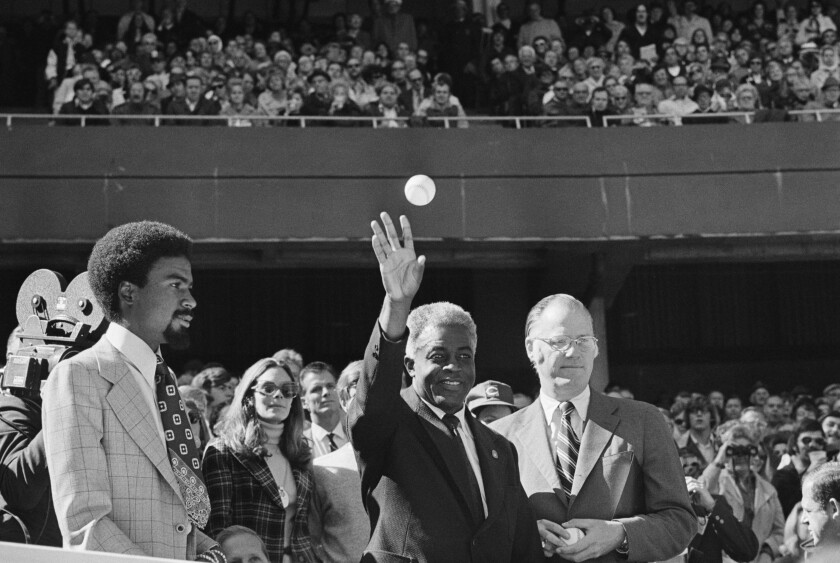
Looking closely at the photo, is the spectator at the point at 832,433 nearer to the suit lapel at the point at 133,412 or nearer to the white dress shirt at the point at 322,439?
the white dress shirt at the point at 322,439

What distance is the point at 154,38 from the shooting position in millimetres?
12578

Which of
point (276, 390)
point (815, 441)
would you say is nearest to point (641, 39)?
point (815, 441)

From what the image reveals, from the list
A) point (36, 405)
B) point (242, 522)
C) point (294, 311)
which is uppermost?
point (294, 311)

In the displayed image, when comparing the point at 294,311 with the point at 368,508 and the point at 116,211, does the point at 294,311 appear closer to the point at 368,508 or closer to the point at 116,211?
the point at 116,211

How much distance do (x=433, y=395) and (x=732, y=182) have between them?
923 cm

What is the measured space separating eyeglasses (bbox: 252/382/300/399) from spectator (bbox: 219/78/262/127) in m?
7.62

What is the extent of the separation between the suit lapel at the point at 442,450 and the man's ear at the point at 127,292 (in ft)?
3.13

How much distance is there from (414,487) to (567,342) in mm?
833

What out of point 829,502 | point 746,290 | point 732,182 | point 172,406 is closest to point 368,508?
point 172,406

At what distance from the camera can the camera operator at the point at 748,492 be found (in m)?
6.70

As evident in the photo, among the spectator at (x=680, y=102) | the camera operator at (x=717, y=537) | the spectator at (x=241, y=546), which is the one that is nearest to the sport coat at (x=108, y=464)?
the spectator at (x=241, y=546)

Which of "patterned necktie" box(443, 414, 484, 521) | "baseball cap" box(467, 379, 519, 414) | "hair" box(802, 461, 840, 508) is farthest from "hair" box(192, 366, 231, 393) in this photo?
"hair" box(802, 461, 840, 508)

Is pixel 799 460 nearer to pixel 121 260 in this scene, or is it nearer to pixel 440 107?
pixel 121 260

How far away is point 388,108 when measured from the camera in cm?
1212
